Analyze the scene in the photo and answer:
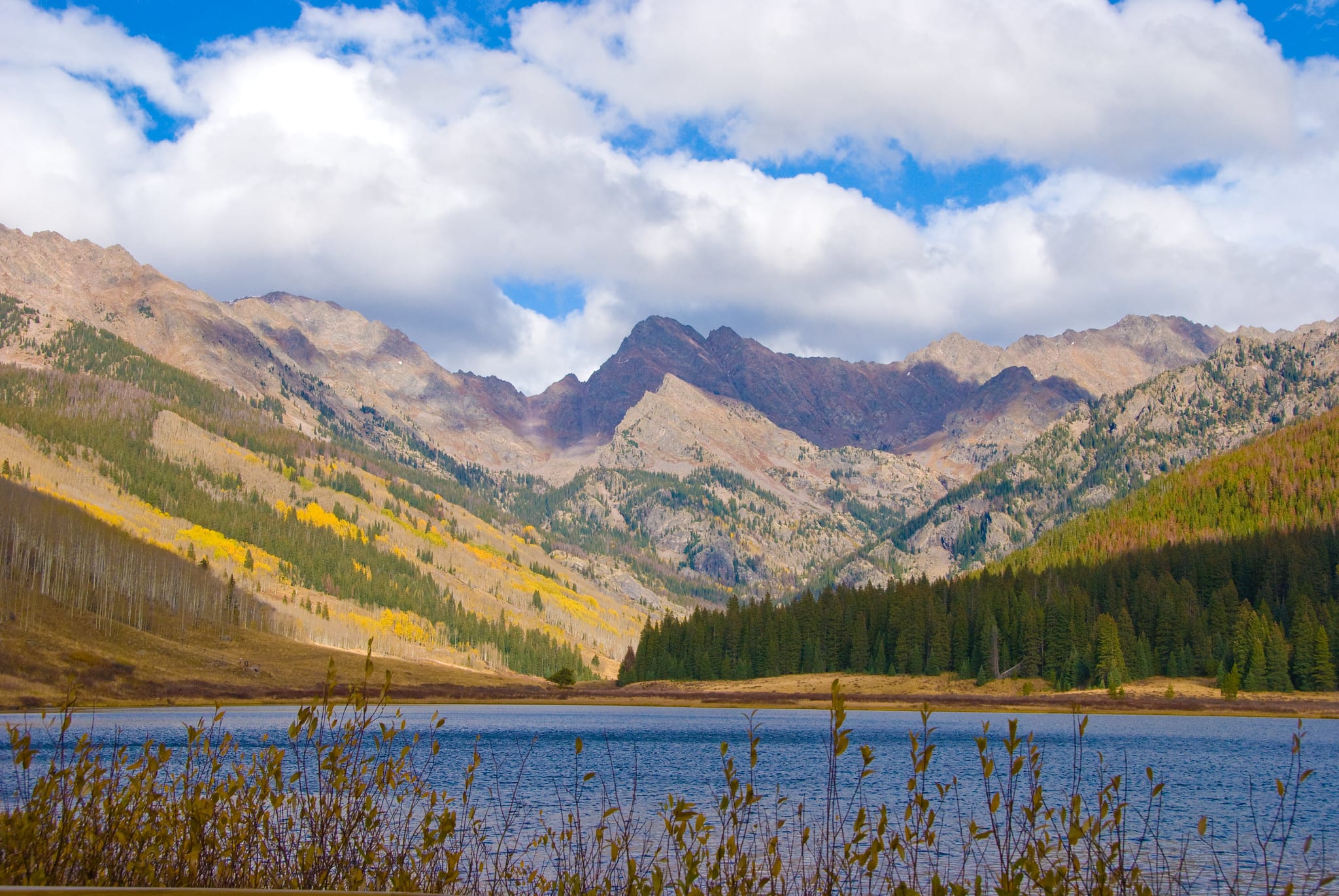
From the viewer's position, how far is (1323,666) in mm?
112438

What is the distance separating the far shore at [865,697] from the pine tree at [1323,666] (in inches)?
75.8

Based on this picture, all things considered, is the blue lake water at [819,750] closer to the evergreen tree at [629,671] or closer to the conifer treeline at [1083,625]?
the conifer treeline at [1083,625]

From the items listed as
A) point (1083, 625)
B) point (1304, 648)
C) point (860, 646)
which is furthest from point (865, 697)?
point (1304, 648)

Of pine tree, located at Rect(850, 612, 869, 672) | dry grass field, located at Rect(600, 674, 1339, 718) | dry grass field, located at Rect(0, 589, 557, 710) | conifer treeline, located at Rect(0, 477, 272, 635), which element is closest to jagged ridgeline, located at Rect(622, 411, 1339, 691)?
pine tree, located at Rect(850, 612, 869, 672)

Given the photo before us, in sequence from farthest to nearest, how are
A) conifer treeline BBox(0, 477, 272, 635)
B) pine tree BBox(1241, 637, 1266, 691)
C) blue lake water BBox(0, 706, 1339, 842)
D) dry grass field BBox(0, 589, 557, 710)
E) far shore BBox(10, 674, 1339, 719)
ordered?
conifer treeline BBox(0, 477, 272, 635), dry grass field BBox(0, 589, 557, 710), pine tree BBox(1241, 637, 1266, 691), far shore BBox(10, 674, 1339, 719), blue lake water BBox(0, 706, 1339, 842)

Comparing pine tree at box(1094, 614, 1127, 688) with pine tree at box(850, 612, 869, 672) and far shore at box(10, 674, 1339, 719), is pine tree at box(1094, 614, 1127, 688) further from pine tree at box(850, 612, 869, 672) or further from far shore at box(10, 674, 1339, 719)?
pine tree at box(850, 612, 869, 672)

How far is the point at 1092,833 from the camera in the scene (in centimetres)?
1002

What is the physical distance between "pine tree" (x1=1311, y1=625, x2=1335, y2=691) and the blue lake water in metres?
17.1

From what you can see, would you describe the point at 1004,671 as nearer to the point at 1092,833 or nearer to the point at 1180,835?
the point at 1180,835

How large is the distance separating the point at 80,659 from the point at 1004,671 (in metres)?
124

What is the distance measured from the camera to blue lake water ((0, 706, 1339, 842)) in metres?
40.0

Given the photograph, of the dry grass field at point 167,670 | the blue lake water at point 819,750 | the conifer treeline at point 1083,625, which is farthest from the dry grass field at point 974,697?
the dry grass field at point 167,670

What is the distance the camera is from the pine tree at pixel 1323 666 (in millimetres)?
112125

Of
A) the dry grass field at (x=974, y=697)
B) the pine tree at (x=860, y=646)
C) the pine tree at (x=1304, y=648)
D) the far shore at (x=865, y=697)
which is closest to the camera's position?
the dry grass field at (x=974, y=697)
